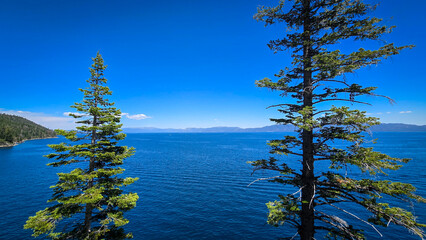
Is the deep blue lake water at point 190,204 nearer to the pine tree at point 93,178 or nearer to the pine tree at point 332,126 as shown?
the pine tree at point 93,178

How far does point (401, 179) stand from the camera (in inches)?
1517

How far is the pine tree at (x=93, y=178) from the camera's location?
38.8ft

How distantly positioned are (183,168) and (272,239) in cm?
3668

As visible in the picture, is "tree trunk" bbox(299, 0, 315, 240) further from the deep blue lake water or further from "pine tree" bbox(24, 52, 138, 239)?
the deep blue lake water

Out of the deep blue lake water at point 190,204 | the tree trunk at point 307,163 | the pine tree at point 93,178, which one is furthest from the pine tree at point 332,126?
the deep blue lake water at point 190,204

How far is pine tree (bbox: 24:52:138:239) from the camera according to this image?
38.8 feet

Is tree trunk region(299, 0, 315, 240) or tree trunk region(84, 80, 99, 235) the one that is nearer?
tree trunk region(299, 0, 315, 240)

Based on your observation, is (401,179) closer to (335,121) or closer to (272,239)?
(272,239)

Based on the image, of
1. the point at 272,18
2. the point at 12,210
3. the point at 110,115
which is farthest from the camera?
the point at 12,210

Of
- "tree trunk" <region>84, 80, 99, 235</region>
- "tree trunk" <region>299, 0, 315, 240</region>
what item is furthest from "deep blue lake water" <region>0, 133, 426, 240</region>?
"tree trunk" <region>299, 0, 315, 240</region>

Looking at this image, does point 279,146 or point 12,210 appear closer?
point 279,146

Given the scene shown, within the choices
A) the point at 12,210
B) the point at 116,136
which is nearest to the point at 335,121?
the point at 116,136

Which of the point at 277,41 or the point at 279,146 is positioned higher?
the point at 277,41

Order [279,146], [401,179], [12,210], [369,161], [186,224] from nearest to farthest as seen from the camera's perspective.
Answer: [369,161], [279,146], [186,224], [12,210], [401,179]
